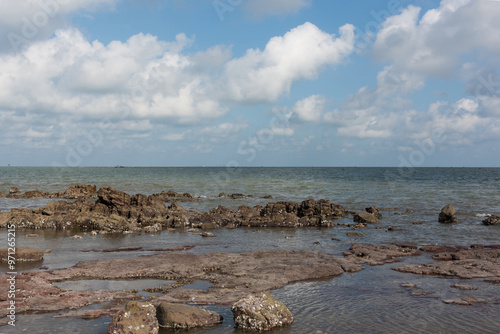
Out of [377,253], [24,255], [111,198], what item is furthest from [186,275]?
[111,198]

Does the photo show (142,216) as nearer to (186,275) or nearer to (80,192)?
(186,275)

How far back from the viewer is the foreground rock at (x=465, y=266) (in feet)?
45.9

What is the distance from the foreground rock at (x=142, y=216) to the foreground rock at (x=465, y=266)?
37.2 feet

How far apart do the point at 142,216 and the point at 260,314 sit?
21.0 m

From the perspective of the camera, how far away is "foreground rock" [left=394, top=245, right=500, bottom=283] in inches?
551

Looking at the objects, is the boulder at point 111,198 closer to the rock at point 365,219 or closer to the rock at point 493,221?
the rock at point 365,219

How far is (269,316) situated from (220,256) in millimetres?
7525

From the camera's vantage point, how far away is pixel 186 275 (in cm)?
1352

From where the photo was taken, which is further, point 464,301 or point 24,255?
point 24,255

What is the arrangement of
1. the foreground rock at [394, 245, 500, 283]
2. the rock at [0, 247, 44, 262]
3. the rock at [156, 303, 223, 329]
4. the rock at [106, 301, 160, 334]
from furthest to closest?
1. the rock at [0, 247, 44, 262]
2. the foreground rock at [394, 245, 500, 283]
3. the rock at [156, 303, 223, 329]
4. the rock at [106, 301, 160, 334]

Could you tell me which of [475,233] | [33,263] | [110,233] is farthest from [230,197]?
[33,263]

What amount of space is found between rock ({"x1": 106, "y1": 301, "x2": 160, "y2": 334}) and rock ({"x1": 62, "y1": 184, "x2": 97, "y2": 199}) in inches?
1779

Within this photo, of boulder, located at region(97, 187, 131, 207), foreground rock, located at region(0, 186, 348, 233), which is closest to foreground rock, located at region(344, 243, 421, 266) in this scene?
foreground rock, located at region(0, 186, 348, 233)

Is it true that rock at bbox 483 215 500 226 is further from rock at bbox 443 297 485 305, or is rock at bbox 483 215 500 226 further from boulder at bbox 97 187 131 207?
boulder at bbox 97 187 131 207
